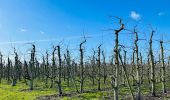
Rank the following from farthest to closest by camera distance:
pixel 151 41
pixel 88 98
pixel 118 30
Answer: pixel 151 41 → pixel 88 98 → pixel 118 30

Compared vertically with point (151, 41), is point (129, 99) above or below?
below

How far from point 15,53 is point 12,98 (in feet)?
123

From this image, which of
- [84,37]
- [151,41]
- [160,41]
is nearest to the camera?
[151,41]

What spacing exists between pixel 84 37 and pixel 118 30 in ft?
94.4

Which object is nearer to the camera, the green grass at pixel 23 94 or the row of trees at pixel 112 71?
the row of trees at pixel 112 71

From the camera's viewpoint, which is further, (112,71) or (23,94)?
(112,71)

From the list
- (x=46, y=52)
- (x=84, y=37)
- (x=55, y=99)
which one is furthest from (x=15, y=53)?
(x=55, y=99)

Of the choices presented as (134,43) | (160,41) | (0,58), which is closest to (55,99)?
(134,43)

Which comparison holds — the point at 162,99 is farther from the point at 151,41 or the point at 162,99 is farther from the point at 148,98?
the point at 151,41

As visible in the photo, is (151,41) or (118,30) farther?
(151,41)

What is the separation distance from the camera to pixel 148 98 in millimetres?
40031

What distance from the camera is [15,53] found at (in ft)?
271

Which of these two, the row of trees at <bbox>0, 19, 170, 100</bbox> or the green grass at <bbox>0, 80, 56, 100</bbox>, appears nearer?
the row of trees at <bbox>0, 19, 170, 100</bbox>

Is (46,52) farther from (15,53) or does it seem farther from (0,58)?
(0,58)
